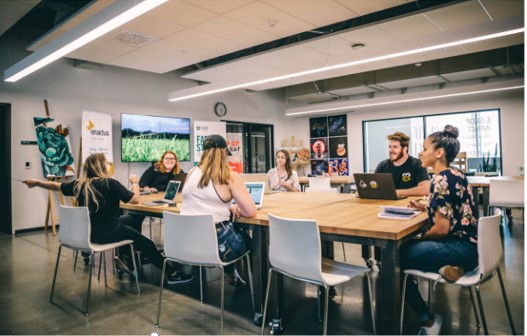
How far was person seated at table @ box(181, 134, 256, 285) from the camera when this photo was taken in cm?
240

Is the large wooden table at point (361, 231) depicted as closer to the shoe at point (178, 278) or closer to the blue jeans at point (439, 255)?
the blue jeans at point (439, 255)

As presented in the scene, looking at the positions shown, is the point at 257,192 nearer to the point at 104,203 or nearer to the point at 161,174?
the point at 104,203

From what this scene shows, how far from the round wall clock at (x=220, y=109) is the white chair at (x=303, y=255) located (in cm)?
706

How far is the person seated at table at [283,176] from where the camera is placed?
4.73m

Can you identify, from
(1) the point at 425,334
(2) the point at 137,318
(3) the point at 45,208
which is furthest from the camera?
(3) the point at 45,208

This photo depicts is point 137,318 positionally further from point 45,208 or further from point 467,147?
point 467,147

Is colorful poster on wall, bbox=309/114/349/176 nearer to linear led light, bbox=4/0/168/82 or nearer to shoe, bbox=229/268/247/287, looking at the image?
shoe, bbox=229/268/247/287

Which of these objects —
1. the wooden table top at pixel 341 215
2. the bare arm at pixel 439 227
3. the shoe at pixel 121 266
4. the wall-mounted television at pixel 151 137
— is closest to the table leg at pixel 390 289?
the wooden table top at pixel 341 215

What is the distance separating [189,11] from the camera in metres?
4.06

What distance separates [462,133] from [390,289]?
8.75 meters

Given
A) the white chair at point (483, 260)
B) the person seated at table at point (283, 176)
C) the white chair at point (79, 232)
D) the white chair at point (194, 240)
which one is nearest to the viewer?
the white chair at point (483, 260)

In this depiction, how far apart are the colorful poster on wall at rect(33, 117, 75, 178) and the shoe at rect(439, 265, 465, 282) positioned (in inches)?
232

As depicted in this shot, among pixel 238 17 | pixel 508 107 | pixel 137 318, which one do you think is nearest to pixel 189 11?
pixel 238 17

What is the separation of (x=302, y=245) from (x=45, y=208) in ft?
19.1
